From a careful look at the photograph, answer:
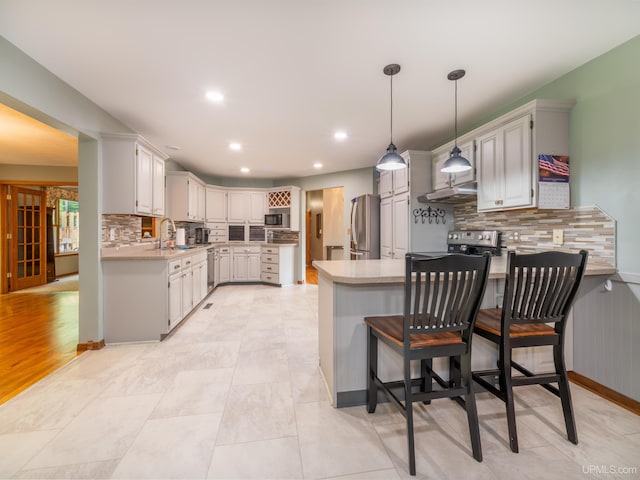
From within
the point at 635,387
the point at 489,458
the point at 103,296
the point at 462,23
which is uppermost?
the point at 462,23

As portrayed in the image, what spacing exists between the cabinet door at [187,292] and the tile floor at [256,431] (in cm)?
105

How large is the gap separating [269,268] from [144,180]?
318 centimetres

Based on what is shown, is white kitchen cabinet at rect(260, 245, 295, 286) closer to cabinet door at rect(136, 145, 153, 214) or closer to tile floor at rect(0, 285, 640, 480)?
cabinet door at rect(136, 145, 153, 214)

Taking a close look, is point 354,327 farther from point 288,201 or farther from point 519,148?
point 288,201

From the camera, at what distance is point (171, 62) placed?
212 cm

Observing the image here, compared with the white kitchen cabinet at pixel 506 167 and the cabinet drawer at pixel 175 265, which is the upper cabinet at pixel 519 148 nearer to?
the white kitchen cabinet at pixel 506 167

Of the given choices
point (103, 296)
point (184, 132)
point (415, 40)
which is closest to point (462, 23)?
point (415, 40)

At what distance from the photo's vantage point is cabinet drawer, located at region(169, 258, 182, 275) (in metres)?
3.06

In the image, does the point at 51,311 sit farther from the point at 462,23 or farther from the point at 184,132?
the point at 462,23

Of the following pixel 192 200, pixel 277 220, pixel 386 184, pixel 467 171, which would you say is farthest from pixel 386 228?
pixel 192 200

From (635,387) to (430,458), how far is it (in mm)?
1555

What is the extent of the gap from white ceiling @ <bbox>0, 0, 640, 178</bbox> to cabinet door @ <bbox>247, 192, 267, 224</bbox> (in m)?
3.02

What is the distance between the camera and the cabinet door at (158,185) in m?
3.46

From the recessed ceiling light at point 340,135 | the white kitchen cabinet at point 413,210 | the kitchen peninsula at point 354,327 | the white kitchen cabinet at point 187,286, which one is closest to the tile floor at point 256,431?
the kitchen peninsula at point 354,327
